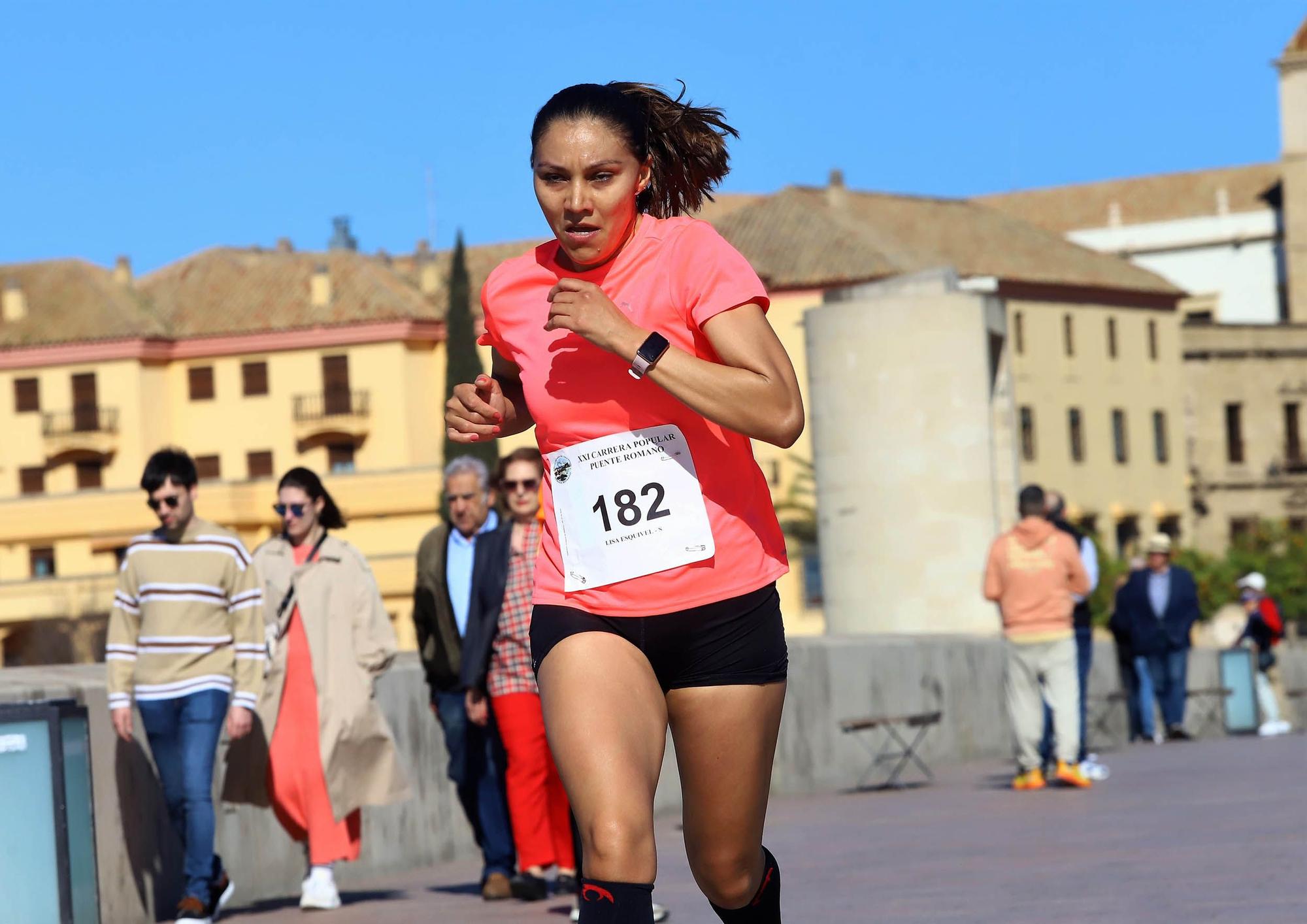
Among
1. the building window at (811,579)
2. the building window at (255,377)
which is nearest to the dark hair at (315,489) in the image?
the building window at (811,579)

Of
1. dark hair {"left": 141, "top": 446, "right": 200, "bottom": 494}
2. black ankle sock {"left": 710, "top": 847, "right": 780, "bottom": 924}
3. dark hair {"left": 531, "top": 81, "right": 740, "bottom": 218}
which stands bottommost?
black ankle sock {"left": 710, "top": 847, "right": 780, "bottom": 924}

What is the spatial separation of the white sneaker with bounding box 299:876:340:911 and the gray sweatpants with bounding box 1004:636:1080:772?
21.3 ft

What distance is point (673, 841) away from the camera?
1334 centimetres

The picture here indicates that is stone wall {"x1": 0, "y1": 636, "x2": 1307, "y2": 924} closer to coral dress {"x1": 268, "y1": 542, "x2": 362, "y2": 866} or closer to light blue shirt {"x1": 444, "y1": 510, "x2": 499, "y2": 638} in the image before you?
coral dress {"x1": 268, "y1": 542, "x2": 362, "y2": 866}

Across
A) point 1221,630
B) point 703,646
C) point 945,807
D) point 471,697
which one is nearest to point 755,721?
point 703,646

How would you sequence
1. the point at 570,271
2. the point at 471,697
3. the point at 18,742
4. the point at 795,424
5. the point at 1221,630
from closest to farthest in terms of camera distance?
the point at 795,424 < the point at 570,271 < the point at 18,742 < the point at 471,697 < the point at 1221,630

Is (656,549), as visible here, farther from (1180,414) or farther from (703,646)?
(1180,414)

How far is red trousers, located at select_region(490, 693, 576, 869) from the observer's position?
10.5 m

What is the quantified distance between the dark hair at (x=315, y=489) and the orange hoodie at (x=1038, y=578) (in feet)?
18.8

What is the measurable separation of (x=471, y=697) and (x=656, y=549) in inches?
230

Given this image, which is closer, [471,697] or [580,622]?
[580,622]


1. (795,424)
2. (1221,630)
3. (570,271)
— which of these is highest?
(570,271)

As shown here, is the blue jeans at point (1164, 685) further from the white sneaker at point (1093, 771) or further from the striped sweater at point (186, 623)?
the striped sweater at point (186, 623)

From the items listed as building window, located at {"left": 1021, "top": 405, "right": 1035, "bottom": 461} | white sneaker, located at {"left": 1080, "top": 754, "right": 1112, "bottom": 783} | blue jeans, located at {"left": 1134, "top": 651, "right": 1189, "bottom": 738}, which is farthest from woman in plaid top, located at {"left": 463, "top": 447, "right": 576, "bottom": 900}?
building window, located at {"left": 1021, "top": 405, "right": 1035, "bottom": 461}
